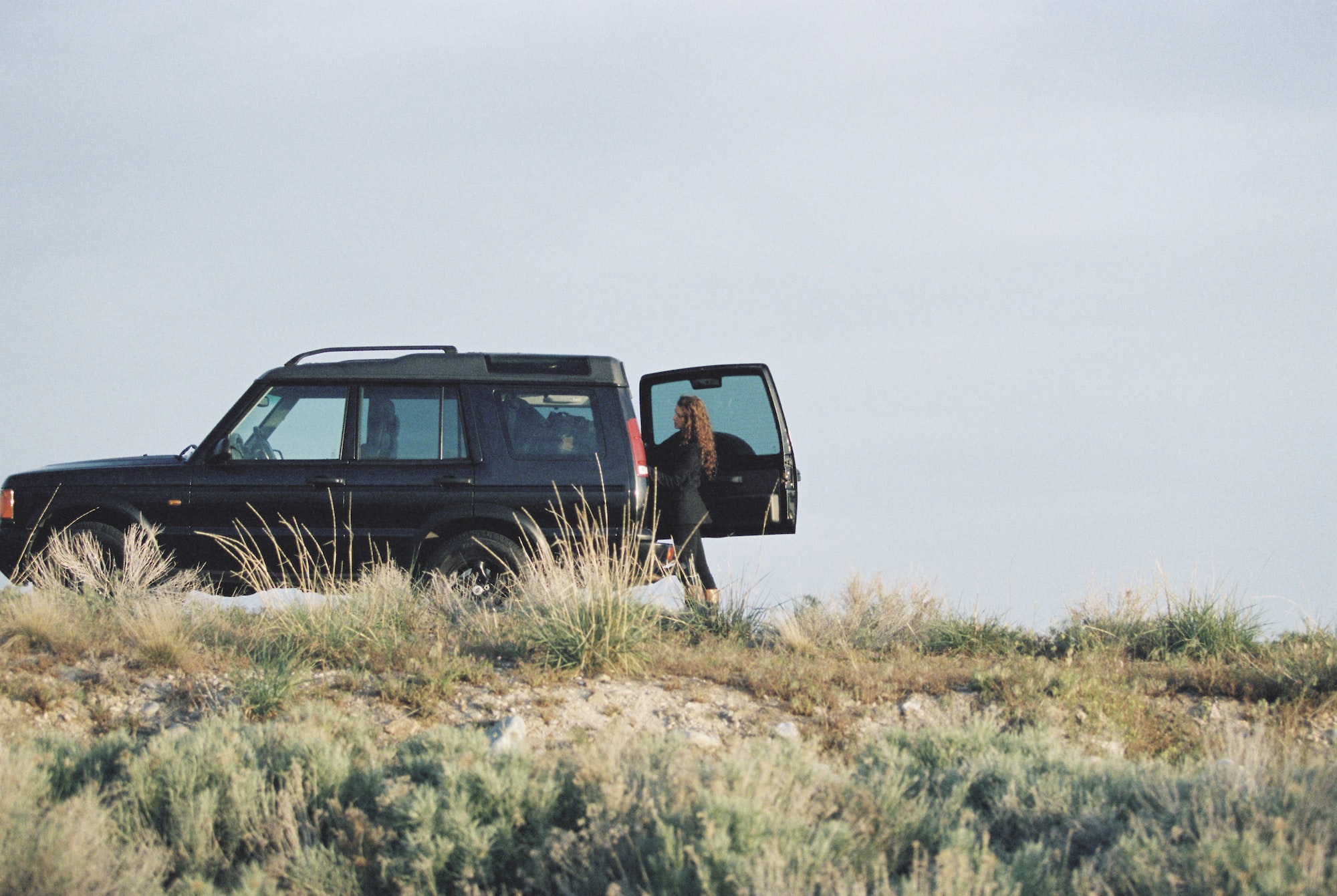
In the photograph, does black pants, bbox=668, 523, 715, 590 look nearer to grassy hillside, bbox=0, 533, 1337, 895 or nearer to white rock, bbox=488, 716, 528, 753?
grassy hillside, bbox=0, 533, 1337, 895

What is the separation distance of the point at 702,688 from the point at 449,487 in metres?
2.77

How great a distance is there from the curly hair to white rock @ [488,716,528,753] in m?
3.43

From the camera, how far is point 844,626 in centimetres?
852

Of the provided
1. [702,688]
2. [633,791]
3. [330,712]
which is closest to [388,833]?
[633,791]

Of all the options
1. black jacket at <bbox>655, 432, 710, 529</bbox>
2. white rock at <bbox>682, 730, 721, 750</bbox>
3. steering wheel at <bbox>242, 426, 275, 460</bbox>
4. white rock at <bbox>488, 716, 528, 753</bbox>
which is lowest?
white rock at <bbox>682, 730, 721, 750</bbox>

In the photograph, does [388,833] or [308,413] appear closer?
[388,833]

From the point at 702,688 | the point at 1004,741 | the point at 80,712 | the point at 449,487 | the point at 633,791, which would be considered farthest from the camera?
the point at 449,487

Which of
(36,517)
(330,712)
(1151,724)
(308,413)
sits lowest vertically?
(1151,724)

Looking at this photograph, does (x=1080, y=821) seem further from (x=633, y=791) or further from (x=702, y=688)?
(x=702, y=688)

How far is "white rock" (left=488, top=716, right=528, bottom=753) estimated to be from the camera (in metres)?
5.13

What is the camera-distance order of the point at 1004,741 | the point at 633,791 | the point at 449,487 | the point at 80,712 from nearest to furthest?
the point at 633,791
the point at 1004,741
the point at 80,712
the point at 449,487

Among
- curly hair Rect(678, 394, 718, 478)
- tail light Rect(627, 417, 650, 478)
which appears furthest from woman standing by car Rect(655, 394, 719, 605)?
tail light Rect(627, 417, 650, 478)

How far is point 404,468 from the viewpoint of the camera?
27.3 feet

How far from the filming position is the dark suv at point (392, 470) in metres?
8.22
